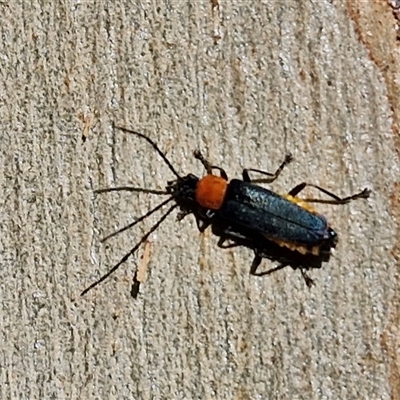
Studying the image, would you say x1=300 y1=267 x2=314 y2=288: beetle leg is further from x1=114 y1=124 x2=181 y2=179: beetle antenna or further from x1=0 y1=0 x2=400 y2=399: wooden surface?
x1=114 y1=124 x2=181 y2=179: beetle antenna

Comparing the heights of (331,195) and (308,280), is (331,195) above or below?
above

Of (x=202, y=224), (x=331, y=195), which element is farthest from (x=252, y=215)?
(x=331, y=195)

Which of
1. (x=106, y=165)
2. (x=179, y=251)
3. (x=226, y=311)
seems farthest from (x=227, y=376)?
(x=106, y=165)

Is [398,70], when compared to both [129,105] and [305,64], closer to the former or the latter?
[305,64]

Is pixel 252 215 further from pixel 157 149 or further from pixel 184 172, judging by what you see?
pixel 157 149

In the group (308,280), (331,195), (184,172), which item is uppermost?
(184,172)
